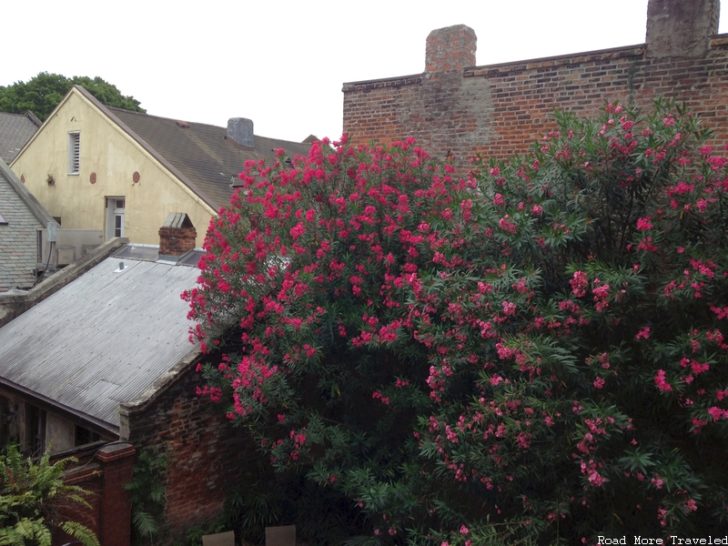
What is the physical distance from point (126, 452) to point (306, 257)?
150 inches

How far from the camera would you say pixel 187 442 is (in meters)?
9.55

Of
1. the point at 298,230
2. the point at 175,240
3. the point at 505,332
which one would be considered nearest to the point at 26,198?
the point at 175,240

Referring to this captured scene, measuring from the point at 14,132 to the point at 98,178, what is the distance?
47.9 ft

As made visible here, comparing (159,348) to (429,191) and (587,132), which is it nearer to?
(429,191)

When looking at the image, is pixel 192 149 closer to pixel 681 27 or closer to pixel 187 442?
pixel 187 442

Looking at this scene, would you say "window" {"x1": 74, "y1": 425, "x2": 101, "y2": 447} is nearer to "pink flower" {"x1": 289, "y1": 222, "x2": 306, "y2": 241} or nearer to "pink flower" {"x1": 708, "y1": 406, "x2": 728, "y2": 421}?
"pink flower" {"x1": 289, "y1": 222, "x2": 306, "y2": 241}

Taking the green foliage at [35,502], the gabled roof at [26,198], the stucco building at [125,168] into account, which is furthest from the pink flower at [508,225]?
the gabled roof at [26,198]

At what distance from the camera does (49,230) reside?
16.6m

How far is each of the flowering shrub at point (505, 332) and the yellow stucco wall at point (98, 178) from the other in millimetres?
12556

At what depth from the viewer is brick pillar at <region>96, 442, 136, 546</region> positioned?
8.45 metres

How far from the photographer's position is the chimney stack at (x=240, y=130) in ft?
91.9

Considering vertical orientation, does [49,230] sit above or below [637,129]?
below

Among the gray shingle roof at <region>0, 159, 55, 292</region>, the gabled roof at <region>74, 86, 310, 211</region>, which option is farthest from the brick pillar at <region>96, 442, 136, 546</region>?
the gabled roof at <region>74, 86, 310, 211</region>

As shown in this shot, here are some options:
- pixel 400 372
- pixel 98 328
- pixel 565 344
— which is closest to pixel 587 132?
pixel 565 344
